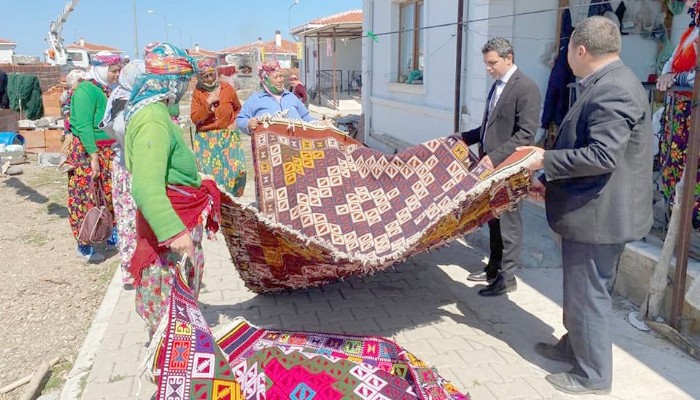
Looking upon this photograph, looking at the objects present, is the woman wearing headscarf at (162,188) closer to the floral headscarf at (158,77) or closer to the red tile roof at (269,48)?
the floral headscarf at (158,77)

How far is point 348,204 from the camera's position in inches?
155

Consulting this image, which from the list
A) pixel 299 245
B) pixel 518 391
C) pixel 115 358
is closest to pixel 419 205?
pixel 299 245

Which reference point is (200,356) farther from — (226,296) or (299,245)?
(226,296)

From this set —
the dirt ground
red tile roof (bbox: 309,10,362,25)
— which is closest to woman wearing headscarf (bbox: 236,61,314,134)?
the dirt ground

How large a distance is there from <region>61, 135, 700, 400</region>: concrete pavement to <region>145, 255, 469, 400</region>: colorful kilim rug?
15.5 inches

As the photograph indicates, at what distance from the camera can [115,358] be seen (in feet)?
11.2

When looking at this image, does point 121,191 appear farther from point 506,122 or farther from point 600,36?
point 600,36

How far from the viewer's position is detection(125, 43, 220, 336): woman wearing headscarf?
240 cm

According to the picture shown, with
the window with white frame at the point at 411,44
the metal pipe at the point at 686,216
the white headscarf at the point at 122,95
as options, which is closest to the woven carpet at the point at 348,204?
the white headscarf at the point at 122,95

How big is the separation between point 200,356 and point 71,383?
1.36 metres

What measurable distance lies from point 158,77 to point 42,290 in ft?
10.5

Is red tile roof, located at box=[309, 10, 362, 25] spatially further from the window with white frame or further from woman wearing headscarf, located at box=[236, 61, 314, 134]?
woman wearing headscarf, located at box=[236, 61, 314, 134]

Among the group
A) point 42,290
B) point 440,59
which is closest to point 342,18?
point 440,59

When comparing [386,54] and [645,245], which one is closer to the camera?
[645,245]
